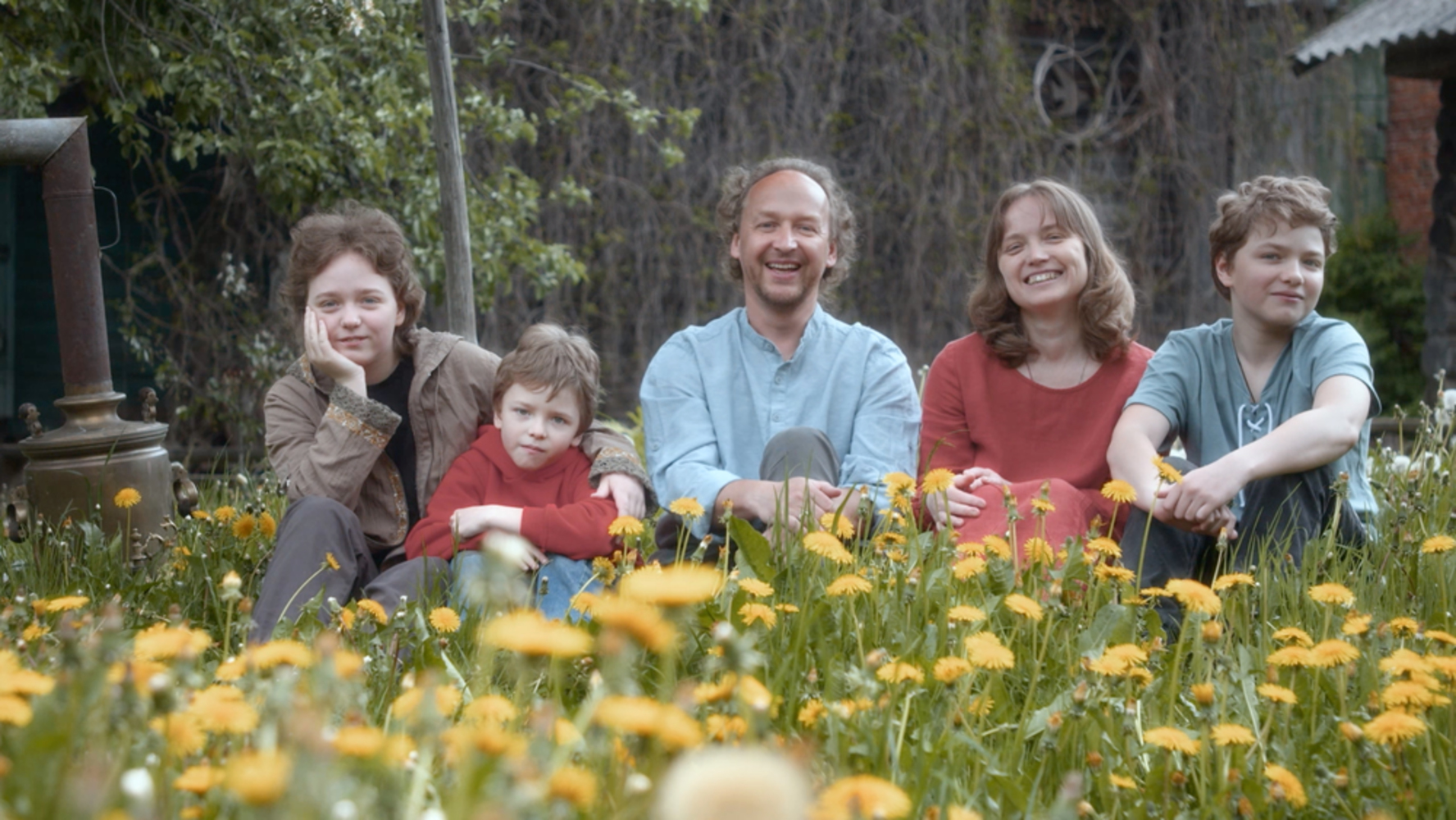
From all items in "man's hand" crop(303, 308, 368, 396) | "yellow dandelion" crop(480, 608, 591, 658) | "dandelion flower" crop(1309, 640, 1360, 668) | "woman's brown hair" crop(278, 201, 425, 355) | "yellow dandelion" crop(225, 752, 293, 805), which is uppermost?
"woman's brown hair" crop(278, 201, 425, 355)

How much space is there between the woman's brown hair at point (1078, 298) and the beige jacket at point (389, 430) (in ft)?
2.96

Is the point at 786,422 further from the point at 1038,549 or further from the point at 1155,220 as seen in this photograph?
the point at 1155,220

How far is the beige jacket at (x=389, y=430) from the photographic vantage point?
259cm

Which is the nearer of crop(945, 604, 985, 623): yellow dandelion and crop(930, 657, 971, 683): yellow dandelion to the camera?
crop(930, 657, 971, 683): yellow dandelion

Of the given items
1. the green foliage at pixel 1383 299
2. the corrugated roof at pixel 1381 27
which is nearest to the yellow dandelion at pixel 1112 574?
the corrugated roof at pixel 1381 27

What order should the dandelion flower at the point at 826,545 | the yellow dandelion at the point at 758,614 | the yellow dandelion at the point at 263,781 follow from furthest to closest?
the dandelion flower at the point at 826,545, the yellow dandelion at the point at 758,614, the yellow dandelion at the point at 263,781

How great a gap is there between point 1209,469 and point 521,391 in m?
1.35

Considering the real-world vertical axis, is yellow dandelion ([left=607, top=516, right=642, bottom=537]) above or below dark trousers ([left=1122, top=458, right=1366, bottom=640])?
above

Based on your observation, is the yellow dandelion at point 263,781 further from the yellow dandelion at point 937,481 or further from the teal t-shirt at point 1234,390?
the teal t-shirt at point 1234,390

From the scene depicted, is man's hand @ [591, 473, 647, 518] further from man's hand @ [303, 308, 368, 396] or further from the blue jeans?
man's hand @ [303, 308, 368, 396]

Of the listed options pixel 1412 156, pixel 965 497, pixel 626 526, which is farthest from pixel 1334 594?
pixel 1412 156

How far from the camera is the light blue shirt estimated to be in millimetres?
2867

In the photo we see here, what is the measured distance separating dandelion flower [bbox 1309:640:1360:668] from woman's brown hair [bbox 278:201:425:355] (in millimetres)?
2004

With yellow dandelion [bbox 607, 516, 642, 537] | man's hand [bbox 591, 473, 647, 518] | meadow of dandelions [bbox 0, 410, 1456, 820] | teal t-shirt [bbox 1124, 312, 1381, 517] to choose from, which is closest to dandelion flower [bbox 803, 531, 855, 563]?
meadow of dandelions [bbox 0, 410, 1456, 820]
